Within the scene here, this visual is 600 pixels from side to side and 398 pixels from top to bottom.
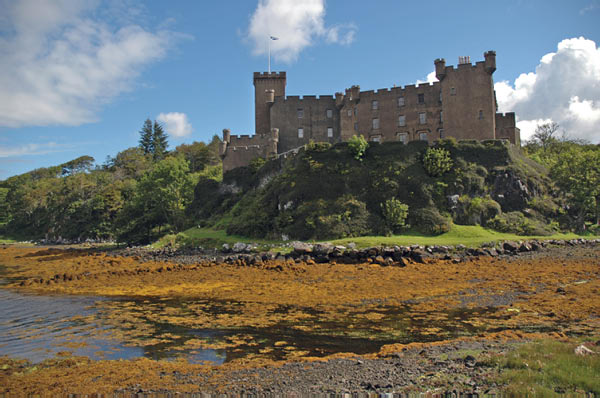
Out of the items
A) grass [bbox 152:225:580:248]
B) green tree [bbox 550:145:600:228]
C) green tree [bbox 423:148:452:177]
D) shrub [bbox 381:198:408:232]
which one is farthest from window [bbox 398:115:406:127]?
grass [bbox 152:225:580:248]

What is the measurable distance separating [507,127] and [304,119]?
82.9 feet

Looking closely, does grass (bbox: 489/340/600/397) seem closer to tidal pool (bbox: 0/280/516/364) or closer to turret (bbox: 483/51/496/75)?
tidal pool (bbox: 0/280/516/364)

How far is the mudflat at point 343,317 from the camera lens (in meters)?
8.64

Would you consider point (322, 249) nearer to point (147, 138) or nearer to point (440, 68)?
point (440, 68)

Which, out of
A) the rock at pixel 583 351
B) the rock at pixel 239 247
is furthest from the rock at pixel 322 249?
the rock at pixel 583 351

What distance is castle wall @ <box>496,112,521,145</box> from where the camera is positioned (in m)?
47.0

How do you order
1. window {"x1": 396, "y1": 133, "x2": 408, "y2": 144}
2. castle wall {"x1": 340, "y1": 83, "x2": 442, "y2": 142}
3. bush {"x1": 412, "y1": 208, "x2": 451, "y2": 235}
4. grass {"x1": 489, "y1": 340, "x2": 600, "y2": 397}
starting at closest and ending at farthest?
→ 1. grass {"x1": 489, "y1": 340, "x2": 600, "y2": 397}
2. bush {"x1": 412, "y1": 208, "x2": 451, "y2": 235}
3. castle wall {"x1": 340, "y1": 83, "x2": 442, "y2": 142}
4. window {"x1": 396, "y1": 133, "x2": 408, "y2": 144}

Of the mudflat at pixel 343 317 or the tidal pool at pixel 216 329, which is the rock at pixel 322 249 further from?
the tidal pool at pixel 216 329

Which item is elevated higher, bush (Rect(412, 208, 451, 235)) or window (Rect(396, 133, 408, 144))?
window (Rect(396, 133, 408, 144))

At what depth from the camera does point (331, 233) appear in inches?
1410

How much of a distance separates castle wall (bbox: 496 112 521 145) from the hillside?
3.02m

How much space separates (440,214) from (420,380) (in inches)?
1214

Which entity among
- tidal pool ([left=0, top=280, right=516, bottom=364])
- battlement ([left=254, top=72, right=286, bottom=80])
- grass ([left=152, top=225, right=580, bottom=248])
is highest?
battlement ([left=254, top=72, right=286, bottom=80])

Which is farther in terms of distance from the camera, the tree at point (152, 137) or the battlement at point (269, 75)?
the tree at point (152, 137)
